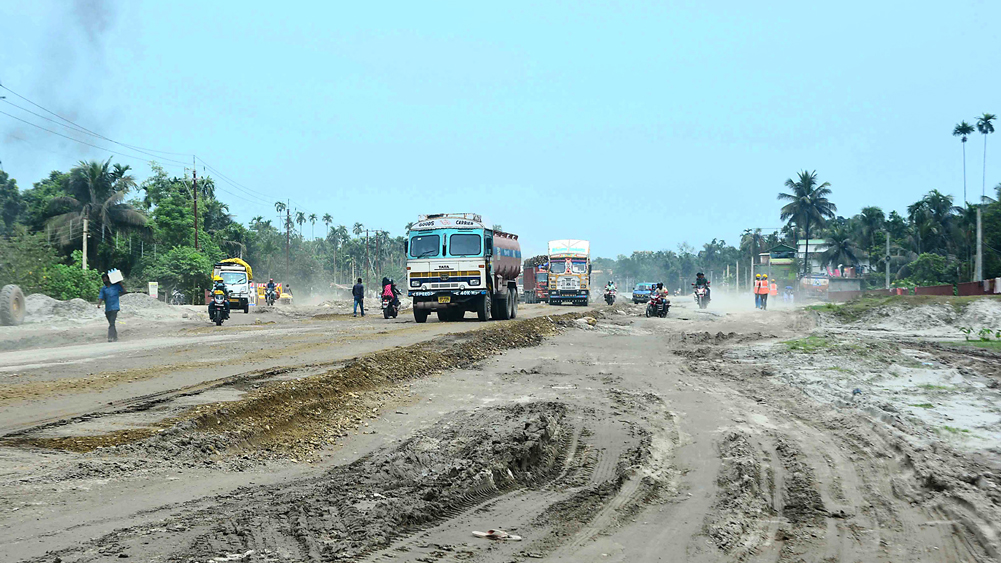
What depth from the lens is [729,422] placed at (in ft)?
30.4

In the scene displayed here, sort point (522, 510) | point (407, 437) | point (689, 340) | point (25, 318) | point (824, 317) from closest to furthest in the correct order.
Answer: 1. point (522, 510)
2. point (407, 437)
3. point (689, 340)
4. point (25, 318)
5. point (824, 317)

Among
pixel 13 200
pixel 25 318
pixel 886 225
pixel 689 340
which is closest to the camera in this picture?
pixel 689 340

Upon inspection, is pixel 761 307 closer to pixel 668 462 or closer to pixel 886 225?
pixel 668 462

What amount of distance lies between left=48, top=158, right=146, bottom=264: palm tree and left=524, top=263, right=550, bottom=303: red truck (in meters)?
30.3

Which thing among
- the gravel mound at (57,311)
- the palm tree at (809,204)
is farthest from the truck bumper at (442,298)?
the palm tree at (809,204)

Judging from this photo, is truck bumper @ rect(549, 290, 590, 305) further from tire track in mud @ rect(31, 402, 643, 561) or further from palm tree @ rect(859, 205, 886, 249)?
palm tree @ rect(859, 205, 886, 249)

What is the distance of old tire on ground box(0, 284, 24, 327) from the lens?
2591 centimetres

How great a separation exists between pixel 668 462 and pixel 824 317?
91.5 feet

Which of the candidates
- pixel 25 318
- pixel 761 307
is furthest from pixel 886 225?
pixel 25 318

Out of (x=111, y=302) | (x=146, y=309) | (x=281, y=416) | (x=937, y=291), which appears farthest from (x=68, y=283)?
(x=937, y=291)

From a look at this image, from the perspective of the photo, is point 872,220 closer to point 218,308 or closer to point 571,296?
point 571,296

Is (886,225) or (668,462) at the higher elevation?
(886,225)

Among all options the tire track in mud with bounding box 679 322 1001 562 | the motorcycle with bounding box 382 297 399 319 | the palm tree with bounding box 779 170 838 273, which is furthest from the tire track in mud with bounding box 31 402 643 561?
the palm tree with bounding box 779 170 838 273

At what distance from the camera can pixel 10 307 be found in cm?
2603
